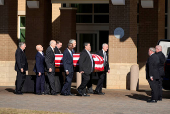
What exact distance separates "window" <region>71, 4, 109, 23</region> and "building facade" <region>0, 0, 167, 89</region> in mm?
378

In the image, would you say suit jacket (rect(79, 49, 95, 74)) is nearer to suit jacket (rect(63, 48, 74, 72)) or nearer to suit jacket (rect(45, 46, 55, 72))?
suit jacket (rect(63, 48, 74, 72))

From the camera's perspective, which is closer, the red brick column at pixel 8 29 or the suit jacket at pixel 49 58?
the suit jacket at pixel 49 58

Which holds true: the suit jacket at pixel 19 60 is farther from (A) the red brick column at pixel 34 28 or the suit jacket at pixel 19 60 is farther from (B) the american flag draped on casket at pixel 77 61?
(A) the red brick column at pixel 34 28

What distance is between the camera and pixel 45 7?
19922 mm

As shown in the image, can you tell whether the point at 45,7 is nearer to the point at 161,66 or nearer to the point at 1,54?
the point at 1,54

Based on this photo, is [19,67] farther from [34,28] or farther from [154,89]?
[34,28]

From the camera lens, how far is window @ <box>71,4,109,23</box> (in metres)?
25.6

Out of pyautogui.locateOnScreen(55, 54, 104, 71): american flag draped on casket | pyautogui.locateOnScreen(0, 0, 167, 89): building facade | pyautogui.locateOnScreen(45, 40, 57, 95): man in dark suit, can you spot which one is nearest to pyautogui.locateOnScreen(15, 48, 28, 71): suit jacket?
pyautogui.locateOnScreen(45, 40, 57, 95): man in dark suit

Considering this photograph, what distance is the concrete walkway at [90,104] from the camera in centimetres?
1098

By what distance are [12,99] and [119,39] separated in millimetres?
6086

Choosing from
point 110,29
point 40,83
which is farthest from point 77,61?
point 110,29

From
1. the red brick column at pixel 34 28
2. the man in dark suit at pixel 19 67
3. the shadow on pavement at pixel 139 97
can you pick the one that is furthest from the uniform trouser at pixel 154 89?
the red brick column at pixel 34 28

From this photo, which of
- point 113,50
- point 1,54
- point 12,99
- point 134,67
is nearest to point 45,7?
point 1,54

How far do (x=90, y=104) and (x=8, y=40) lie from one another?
836 cm
